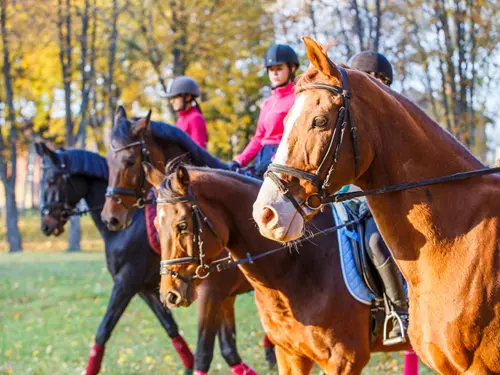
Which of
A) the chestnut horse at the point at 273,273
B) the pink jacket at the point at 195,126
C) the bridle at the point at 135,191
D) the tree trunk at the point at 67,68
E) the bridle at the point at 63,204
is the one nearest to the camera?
the chestnut horse at the point at 273,273

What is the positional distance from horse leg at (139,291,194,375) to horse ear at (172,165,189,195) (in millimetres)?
3380

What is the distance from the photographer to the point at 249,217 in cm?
545

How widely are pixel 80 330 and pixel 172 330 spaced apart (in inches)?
155

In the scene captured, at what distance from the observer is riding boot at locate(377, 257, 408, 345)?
5.23 metres

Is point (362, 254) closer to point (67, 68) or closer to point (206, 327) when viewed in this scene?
point (206, 327)

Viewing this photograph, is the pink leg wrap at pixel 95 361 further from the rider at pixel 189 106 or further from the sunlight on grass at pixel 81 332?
the rider at pixel 189 106

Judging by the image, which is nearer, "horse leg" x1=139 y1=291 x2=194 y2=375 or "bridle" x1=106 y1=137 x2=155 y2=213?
"bridle" x1=106 y1=137 x2=155 y2=213

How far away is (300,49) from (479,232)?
51.9 feet

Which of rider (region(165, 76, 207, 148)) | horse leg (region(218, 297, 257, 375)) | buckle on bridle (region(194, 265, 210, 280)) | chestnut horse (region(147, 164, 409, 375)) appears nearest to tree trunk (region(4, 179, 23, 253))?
rider (region(165, 76, 207, 148))

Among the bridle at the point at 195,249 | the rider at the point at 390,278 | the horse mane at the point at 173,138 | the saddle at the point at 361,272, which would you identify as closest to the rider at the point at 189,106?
the horse mane at the point at 173,138

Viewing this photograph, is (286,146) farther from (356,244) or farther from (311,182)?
(356,244)

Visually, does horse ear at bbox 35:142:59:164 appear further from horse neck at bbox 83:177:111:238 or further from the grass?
the grass

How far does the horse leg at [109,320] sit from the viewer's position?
7.57m

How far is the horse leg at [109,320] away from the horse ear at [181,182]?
9.89 feet
